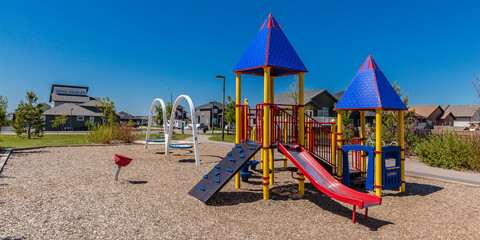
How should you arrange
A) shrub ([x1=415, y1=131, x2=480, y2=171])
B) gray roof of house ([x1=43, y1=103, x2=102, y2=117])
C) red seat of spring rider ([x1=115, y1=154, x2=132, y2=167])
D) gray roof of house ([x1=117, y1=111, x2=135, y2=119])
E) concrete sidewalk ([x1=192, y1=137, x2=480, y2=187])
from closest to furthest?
red seat of spring rider ([x1=115, y1=154, x2=132, y2=167]), concrete sidewalk ([x1=192, y1=137, x2=480, y2=187]), shrub ([x1=415, y1=131, x2=480, y2=171]), gray roof of house ([x1=43, y1=103, x2=102, y2=117]), gray roof of house ([x1=117, y1=111, x2=135, y2=119])

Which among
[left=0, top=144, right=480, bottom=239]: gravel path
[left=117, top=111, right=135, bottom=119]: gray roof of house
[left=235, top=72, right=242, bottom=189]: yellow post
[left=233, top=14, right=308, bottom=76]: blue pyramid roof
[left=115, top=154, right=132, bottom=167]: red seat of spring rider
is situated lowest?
[left=0, top=144, right=480, bottom=239]: gravel path

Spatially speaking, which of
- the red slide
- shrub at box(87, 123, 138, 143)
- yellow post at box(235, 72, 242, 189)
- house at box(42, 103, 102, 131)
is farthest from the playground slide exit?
house at box(42, 103, 102, 131)

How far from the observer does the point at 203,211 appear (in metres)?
5.36

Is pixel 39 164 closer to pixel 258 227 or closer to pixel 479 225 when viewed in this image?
pixel 258 227

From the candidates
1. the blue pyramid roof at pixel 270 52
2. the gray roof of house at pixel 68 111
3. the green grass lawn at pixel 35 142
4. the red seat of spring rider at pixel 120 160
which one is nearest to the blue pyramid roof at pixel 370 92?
the blue pyramid roof at pixel 270 52

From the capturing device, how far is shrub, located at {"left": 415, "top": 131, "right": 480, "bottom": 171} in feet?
33.8

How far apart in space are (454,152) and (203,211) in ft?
35.8

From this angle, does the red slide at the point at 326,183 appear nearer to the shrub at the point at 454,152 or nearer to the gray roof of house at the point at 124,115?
the shrub at the point at 454,152

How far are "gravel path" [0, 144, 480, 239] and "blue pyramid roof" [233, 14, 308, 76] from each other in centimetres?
319

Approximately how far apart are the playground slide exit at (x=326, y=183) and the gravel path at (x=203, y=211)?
440 millimetres

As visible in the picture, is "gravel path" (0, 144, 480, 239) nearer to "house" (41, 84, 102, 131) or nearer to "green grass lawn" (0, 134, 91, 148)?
"green grass lawn" (0, 134, 91, 148)

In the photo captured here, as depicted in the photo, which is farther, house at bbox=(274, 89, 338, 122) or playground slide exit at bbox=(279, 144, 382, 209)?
house at bbox=(274, 89, 338, 122)

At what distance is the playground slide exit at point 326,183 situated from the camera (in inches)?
190

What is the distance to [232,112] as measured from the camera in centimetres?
3394
